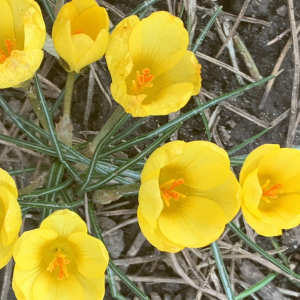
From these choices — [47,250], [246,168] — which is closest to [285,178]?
[246,168]

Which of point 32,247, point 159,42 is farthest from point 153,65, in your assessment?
point 32,247

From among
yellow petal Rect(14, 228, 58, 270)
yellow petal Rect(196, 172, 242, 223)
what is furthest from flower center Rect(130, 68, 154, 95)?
yellow petal Rect(14, 228, 58, 270)

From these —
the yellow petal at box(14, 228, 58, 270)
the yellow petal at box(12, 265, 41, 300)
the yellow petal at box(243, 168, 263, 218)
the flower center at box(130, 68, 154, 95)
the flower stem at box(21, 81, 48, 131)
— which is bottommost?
the yellow petal at box(12, 265, 41, 300)

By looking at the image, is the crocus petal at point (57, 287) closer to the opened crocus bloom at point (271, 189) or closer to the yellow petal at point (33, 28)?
the opened crocus bloom at point (271, 189)

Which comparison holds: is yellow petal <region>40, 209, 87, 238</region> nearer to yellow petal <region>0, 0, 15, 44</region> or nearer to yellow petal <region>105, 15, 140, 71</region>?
yellow petal <region>105, 15, 140, 71</region>

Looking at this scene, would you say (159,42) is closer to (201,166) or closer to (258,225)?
(201,166)

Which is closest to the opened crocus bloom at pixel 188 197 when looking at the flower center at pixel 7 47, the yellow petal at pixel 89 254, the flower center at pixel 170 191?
the flower center at pixel 170 191

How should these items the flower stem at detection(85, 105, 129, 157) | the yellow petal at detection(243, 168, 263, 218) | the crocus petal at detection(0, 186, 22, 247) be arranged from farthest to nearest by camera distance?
the flower stem at detection(85, 105, 129, 157) < the yellow petal at detection(243, 168, 263, 218) < the crocus petal at detection(0, 186, 22, 247)
